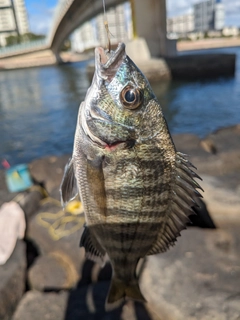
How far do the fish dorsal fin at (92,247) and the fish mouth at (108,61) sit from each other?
3.60 feet

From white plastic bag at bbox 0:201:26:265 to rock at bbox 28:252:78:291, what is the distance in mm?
405

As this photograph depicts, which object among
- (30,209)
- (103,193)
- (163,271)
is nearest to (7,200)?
(30,209)

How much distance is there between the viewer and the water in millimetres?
11250

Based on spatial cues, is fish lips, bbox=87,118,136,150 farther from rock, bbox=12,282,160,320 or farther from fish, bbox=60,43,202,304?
rock, bbox=12,282,160,320

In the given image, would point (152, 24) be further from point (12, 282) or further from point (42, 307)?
point (42, 307)

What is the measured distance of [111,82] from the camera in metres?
1.65

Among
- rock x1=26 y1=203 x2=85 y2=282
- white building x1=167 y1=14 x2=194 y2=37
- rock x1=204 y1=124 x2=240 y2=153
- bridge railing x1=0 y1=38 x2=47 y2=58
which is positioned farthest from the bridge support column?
white building x1=167 y1=14 x2=194 y2=37

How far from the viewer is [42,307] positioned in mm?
2939

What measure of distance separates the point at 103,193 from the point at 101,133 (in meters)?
0.39

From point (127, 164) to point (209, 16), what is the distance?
161 meters

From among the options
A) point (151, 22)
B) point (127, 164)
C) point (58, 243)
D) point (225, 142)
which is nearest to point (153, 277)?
point (58, 243)

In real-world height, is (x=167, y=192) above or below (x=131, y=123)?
below

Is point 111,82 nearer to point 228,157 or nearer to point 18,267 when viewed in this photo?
point 18,267

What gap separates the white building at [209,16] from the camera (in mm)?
134000
